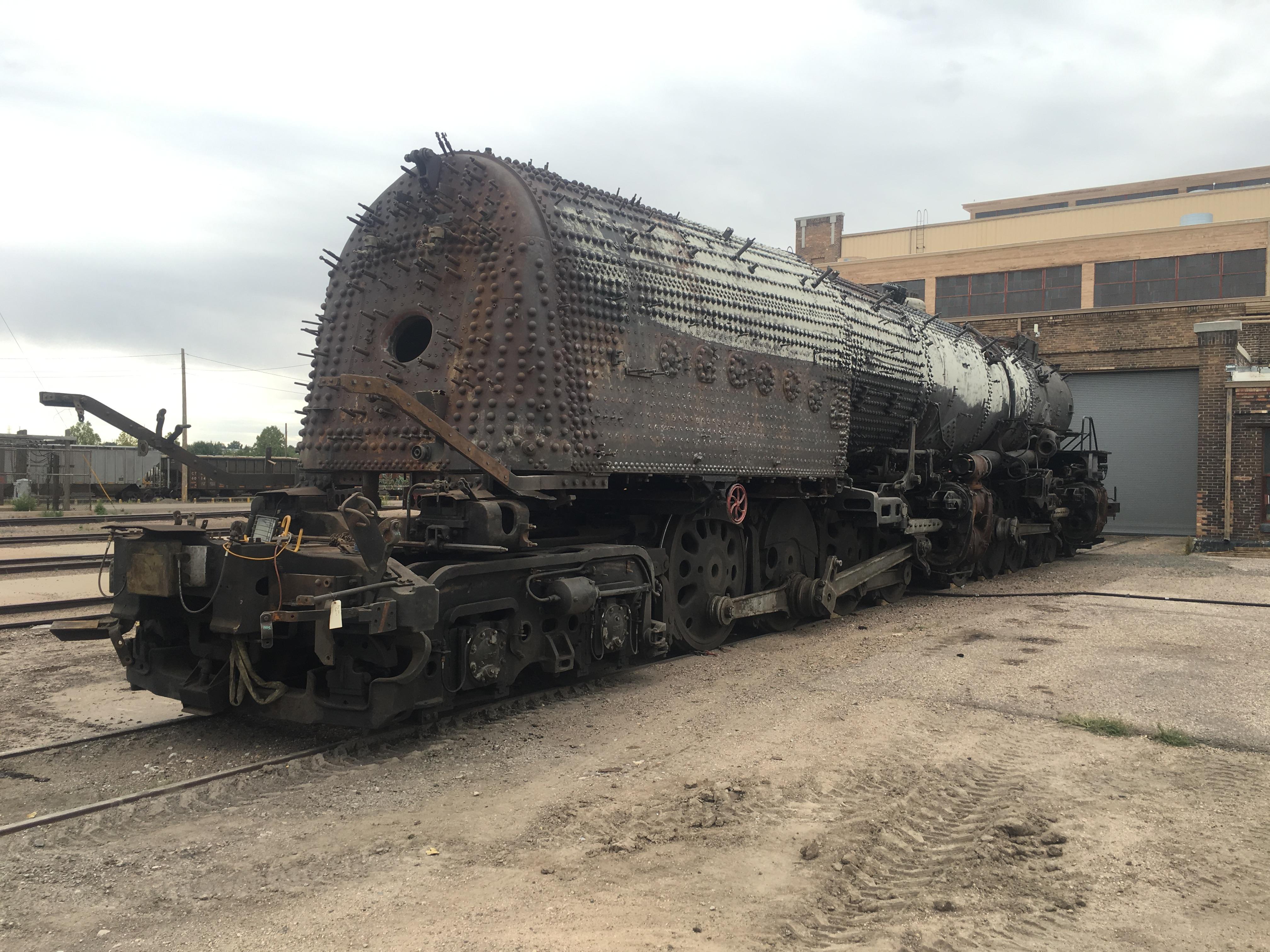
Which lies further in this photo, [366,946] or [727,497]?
[727,497]

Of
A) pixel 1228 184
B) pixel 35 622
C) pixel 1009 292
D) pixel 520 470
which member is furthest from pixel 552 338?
pixel 1228 184

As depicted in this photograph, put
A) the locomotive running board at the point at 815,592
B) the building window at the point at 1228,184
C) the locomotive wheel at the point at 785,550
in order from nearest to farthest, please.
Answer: the locomotive running board at the point at 815,592, the locomotive wheel at the point at 785,550, the building window at the point at 1228,184

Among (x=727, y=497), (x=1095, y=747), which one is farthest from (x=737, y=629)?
(x=1095, y=747)

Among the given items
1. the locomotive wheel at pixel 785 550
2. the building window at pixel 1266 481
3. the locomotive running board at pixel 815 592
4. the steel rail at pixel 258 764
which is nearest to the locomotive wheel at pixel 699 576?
the locomotive running board at pixel 815 592

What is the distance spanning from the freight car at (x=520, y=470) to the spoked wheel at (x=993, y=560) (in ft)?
14.1

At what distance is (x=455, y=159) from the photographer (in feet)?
22.5

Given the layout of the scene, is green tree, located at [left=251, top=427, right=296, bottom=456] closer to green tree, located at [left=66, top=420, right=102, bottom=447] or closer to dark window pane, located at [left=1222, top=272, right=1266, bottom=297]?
green tree, located at [left=66, top=420, right=102, bottom=447]

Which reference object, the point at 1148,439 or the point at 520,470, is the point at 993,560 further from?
the point at 1148,439

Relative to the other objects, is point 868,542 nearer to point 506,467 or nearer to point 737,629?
point 737,629

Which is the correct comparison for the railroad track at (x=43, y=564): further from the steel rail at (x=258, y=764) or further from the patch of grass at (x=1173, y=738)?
the patch of grass at (x=1173, y=738)

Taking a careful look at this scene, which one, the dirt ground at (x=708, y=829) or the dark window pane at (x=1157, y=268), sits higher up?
the dark window pane at (x=1157, y=268)

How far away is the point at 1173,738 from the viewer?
5.67m

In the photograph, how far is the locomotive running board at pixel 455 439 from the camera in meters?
5.27

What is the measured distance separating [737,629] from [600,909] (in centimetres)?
631
